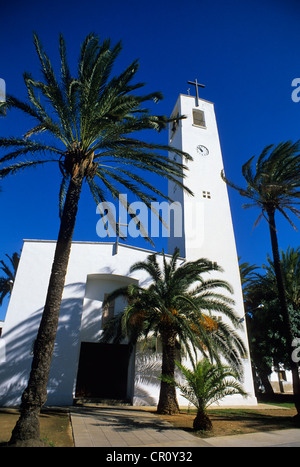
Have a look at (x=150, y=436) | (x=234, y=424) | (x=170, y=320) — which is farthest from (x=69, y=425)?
(x=234, y=424)

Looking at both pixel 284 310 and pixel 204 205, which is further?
pixel 204 205

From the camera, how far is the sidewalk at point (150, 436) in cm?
712

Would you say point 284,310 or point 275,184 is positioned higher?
point 275,184

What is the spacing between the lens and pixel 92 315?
1759 centimetres

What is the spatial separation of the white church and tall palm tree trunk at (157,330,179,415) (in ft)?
10.8

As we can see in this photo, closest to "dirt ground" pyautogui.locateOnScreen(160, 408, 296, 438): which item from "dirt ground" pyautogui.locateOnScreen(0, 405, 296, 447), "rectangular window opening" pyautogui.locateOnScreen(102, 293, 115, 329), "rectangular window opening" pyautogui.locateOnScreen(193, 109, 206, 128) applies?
"dirt ground" pyautogui.locateOnScreen(0, 405, 296, 447)

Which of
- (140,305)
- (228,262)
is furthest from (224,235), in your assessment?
(140,305)

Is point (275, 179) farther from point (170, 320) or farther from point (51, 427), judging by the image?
point (51, 427)

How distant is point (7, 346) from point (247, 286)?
62.1ft

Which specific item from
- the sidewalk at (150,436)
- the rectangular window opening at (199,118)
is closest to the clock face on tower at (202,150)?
the rectangular window opening at (199,118)

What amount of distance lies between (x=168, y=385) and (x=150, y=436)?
489cm

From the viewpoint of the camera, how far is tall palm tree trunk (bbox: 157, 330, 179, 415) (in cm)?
1237

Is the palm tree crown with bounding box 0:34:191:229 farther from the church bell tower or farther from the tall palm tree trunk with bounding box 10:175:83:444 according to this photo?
the church bell tower
